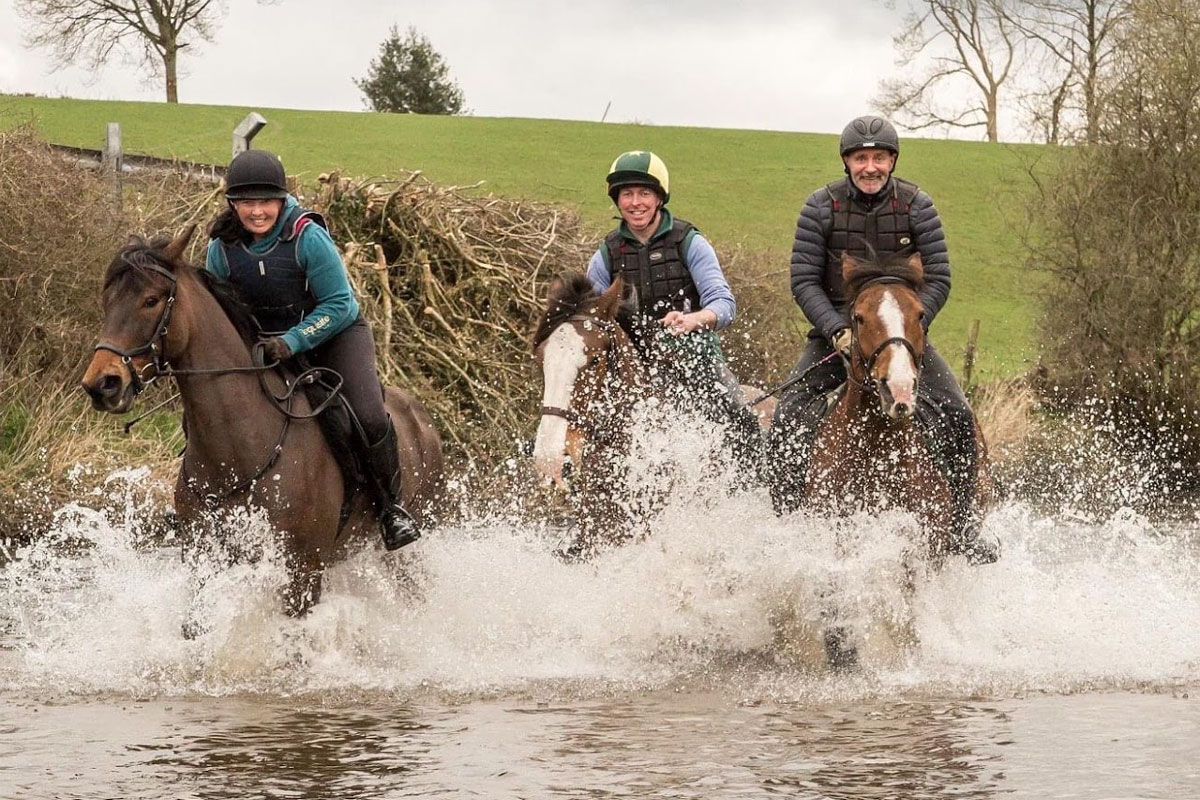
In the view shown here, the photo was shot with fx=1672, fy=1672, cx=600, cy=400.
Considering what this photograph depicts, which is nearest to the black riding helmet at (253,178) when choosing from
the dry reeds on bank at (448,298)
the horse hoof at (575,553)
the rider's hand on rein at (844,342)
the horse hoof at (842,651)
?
the horse hoof at (575,553)

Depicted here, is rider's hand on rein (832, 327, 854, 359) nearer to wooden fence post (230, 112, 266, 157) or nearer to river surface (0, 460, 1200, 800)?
river surface (0, 460, 1200, 800)

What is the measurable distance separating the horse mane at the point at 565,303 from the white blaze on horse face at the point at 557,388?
0.07 meters

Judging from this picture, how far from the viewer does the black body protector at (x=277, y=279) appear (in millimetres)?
8477

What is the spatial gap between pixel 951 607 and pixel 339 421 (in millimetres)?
3311

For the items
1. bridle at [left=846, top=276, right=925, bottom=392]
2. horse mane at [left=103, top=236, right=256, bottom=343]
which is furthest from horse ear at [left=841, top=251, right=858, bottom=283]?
horse mane at [left=103, top=236, right=256, bottom=343]

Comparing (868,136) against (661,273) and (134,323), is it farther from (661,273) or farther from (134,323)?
(134,323)

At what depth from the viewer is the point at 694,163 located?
44812 mm

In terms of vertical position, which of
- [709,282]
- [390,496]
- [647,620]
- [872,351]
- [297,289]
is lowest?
[647,620]

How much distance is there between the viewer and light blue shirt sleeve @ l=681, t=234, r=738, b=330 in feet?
30.6

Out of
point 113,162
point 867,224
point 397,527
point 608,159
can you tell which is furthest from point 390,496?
point 608,159

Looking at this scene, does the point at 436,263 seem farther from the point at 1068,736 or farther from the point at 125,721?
the point at 1068,736

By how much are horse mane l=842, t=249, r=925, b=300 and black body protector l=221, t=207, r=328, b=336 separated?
272 centimetres

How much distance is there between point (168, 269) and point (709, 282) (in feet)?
10.3

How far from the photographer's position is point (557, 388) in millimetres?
8250
